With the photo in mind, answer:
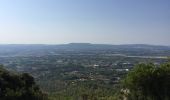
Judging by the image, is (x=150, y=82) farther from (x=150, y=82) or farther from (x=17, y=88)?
(x=17, y=88)

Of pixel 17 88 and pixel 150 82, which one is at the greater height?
pixel 150 82

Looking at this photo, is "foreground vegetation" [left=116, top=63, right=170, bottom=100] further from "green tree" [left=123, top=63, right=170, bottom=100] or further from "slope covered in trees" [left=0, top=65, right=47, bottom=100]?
"slope covered in trees" [left=0, top=65, right=47, bottom=100]

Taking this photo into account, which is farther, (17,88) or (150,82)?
(150,82)

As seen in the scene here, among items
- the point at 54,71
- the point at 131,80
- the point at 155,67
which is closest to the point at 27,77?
the point at 131,80

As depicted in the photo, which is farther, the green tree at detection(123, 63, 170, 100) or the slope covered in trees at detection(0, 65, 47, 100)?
the green tree at detection(123, 63, 170, 100)

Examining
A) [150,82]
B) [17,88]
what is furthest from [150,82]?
[17,88]

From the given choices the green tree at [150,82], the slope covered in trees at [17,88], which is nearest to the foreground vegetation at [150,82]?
the green tree at [150,82]

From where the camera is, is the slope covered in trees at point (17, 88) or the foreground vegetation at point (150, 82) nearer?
the slope covered in trees at point (17, 88)

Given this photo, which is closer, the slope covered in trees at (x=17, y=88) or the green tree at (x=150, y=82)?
the slope covered in trees at (x=17, y=88)

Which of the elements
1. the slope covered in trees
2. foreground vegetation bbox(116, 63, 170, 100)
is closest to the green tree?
foreground vegetation bbox(116, 63, 170, 100)

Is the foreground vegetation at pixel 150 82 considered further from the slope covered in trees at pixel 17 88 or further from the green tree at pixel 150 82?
the slope covered in trees at pixel 17 88

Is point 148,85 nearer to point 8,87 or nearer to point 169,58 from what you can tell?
point 169,58

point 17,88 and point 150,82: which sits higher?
point 150,82

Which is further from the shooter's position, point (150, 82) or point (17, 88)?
point (150, 82)
